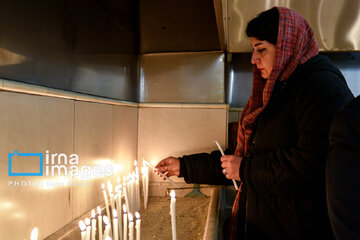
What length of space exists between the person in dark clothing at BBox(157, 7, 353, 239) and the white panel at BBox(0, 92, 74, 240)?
70cm

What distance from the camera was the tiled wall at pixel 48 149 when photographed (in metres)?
0.83

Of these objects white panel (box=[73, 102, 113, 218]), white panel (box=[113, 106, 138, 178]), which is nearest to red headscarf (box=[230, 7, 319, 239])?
white panel (box=[73, 102, 113, 218])

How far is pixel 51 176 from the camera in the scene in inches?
40.8

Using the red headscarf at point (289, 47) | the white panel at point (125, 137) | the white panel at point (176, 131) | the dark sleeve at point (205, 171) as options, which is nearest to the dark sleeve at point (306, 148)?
the red headscarf at point (289, 47)

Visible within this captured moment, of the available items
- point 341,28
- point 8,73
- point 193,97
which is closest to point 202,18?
point 193,97

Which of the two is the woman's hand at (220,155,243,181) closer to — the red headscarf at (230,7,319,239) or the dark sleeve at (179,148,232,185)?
the red headscarf at (230,7,319,239)

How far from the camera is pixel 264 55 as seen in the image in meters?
1.00

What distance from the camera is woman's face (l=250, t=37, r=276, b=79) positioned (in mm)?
983

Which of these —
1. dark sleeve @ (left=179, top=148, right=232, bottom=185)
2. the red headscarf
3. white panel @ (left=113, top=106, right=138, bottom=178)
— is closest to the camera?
the red headscarf

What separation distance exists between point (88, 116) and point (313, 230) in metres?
1.06

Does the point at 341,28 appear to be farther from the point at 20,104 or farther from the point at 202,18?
the point at 20,104

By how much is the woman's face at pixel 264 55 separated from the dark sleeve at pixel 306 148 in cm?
18

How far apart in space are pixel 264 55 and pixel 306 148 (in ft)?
1.28

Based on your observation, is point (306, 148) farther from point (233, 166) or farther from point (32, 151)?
point (32, 151)
